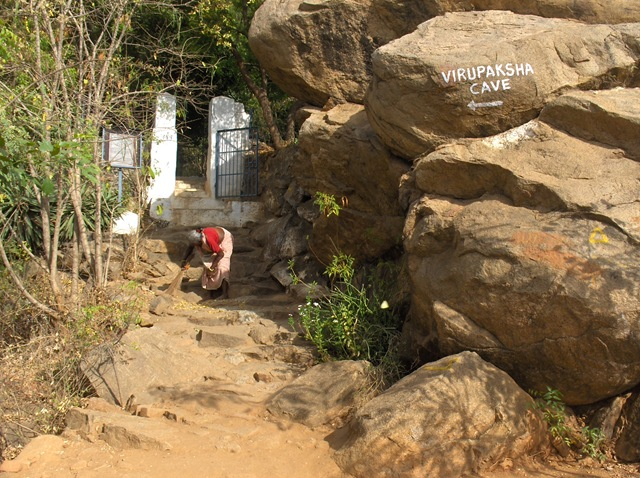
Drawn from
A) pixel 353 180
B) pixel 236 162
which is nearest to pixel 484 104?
pixel 353 180

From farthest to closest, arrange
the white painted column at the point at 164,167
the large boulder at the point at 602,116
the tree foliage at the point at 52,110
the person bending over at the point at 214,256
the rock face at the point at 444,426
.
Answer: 1. the white painted column at the point at 164,167
2. the person bending over at the point at 214,256
3. the tree foliage at the point at 52,110
4. the large boulder at the point at 602,116
5. the rock face at the point at 444,426

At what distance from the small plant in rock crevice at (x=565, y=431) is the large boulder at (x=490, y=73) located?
2301 mm

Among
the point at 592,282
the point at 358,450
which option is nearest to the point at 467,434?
the point at 358,450

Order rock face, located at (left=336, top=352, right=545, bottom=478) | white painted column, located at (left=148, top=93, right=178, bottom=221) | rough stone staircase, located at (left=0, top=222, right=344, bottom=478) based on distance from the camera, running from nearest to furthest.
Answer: rock face, located at (left=336, top=352, right=545, bottom=478), rough stone staircase, located at (left=0, top=222, right=344, bottom=478), white painted column, located at (left=148, top=93, right=178, bottom=221)

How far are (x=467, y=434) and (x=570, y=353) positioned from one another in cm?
94

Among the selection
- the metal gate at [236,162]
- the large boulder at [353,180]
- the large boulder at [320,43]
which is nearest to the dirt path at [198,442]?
the large boulder at [353,180]

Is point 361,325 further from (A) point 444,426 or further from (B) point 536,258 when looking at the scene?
(B) point 536,258

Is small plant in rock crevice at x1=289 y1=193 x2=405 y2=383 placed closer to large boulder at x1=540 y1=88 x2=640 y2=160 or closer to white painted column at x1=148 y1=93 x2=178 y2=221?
large boulder at x1=540 y1=88 x2=640 y2=160

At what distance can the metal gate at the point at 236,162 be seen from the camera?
12.1m

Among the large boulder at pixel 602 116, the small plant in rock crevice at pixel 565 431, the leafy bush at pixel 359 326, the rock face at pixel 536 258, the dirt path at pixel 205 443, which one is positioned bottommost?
the dirt path at pixel 205 443

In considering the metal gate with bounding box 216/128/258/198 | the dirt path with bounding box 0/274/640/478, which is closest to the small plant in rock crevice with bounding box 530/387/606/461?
the dirt path with bounding box 0/274/640/478

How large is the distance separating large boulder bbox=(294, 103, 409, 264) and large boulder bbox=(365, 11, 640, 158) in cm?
99

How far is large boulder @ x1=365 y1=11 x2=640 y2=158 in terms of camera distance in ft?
18.4

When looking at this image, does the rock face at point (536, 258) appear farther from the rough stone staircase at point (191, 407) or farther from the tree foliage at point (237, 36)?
the tree foliage at point (237, 36)
